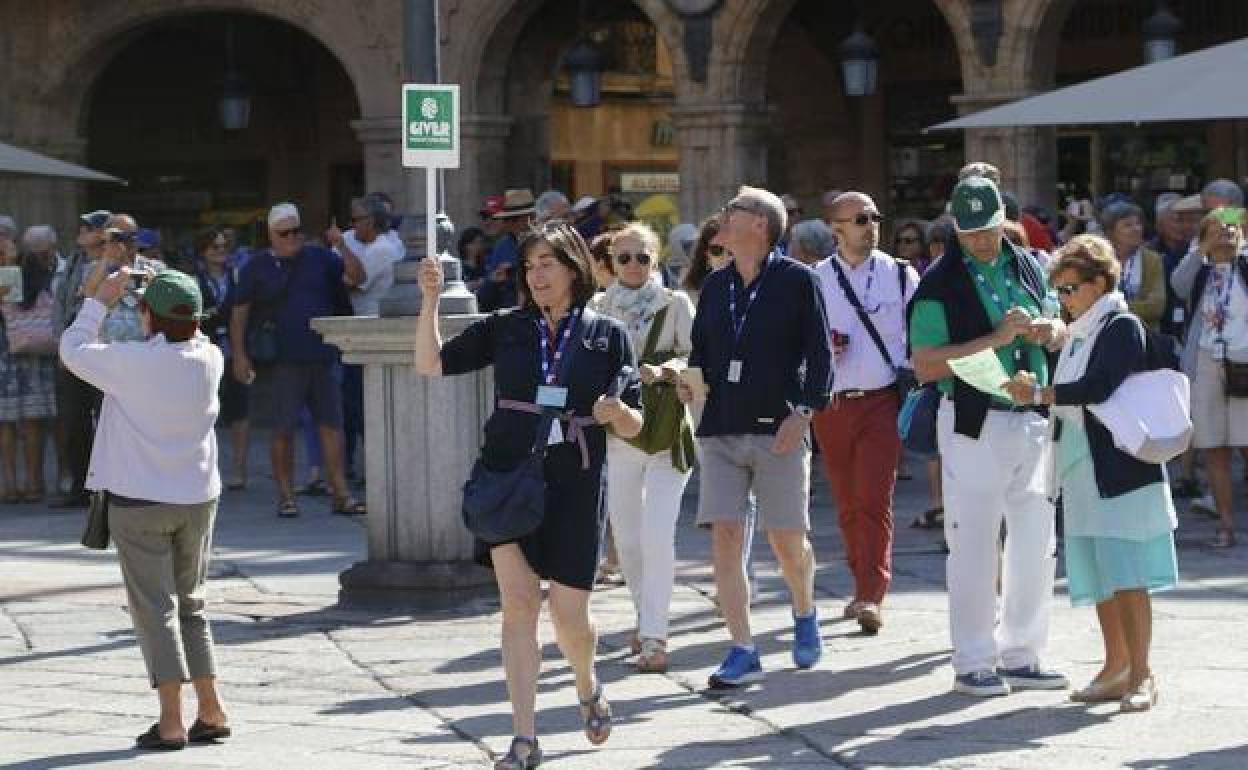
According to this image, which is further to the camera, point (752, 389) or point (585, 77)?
point (585, 77)

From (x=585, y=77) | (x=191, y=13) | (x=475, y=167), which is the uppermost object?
(x=191, y=13)

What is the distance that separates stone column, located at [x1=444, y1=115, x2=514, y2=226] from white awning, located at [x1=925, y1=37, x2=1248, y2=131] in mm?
9558

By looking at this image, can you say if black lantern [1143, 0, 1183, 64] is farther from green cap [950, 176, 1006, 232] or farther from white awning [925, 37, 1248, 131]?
green cap [950, 176, 1006, 232]

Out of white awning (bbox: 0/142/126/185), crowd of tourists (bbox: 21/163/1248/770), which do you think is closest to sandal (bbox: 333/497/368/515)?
white awning (bbox: 0/142/126/185)

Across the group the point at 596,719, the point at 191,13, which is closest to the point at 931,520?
the point at 596,719

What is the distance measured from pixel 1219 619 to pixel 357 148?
18.9 m

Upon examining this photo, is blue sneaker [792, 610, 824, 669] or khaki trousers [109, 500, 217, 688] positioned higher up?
khaki trousers [109, 500, 217, 688]

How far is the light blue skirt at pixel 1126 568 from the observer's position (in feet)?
A: 29.0

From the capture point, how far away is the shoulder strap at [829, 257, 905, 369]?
10820 mm

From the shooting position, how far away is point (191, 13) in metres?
26.0

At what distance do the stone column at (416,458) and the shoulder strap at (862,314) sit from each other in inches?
60.3

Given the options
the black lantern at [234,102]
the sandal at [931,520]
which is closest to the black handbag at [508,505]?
the sandal at [931,520]

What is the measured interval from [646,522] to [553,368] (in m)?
2.14

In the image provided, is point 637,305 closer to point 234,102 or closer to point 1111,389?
point 1111,389
